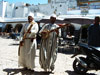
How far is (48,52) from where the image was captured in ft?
16.3

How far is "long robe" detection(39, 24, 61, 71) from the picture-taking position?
491 centimetres

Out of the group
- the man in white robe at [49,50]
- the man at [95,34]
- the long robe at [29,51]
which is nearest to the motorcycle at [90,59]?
the man at [95,34]

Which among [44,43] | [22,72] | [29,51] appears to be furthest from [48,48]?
[22,72]

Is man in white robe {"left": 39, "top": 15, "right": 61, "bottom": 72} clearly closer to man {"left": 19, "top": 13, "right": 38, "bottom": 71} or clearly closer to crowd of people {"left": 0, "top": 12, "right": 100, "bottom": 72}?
crowd of people {"left": 0, "top": 12, "right": 100, "bottom": 72}

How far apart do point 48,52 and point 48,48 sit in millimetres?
112

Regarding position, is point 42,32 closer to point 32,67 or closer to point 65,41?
point 32,67

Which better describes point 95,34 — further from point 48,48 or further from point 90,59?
point 48,48

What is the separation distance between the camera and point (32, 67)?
16.4 feet

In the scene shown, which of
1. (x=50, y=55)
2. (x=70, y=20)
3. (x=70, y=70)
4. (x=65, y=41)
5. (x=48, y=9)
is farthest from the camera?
(x=48, y=9)

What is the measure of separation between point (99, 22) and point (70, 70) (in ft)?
5.75

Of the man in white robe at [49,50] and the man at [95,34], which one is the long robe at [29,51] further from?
the man at [95,34]

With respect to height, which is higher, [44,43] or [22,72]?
[44,43]

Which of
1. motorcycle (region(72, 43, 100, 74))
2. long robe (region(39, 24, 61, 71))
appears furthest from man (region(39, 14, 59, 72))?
motorcycle (region(72, 43, 100, 74))

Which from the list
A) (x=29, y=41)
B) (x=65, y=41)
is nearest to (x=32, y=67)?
(x=29, y=41)
